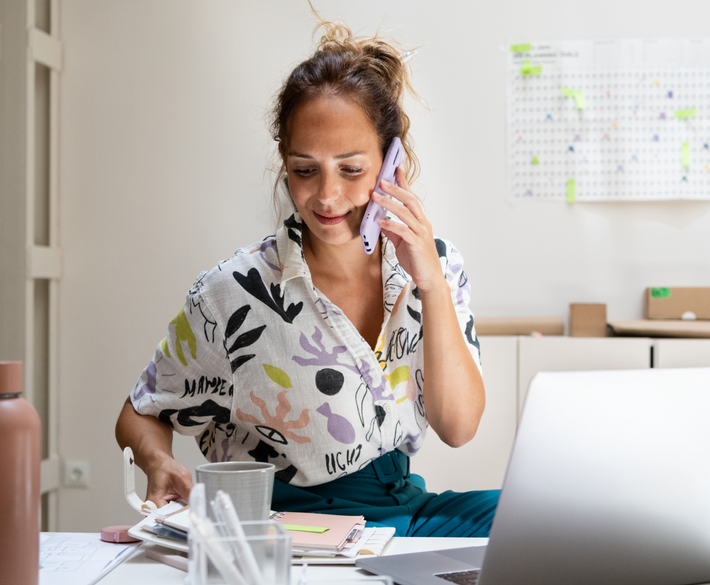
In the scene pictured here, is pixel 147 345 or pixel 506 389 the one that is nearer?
pixel 506 389

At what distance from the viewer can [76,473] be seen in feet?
8.08

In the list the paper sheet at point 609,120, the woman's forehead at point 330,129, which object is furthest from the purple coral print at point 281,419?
the paper sheet at point 609,120

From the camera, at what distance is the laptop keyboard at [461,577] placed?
2.24 ft

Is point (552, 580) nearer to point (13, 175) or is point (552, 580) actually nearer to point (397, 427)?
point (397, 427)

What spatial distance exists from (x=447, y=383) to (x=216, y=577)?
0.74 meters

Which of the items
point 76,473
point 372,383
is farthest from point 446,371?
point 76,473

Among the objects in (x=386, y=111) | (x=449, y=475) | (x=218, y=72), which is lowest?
(x=449, y=475)

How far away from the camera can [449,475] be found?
213 centimetres

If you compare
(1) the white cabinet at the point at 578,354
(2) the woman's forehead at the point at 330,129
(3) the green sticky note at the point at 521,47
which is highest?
(3) the green sticky note at the point at 521,47

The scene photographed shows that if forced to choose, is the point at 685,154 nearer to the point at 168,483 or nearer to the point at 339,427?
the point at 339,427

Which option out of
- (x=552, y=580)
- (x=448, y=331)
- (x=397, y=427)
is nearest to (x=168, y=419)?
(x=397, y=427)

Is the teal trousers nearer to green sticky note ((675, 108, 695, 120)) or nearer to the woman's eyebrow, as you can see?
the woman's eyebrow

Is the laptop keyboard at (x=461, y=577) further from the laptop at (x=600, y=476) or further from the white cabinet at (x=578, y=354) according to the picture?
the white cabinet at (x=578, y=354)

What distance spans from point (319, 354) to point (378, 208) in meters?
0.29
